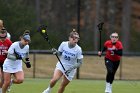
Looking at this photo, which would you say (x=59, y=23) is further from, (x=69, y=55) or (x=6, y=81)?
(x=6, y=81)

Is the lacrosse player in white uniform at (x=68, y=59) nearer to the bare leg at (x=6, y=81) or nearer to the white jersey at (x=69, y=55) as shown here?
the white jersey at (x=69, y=55)

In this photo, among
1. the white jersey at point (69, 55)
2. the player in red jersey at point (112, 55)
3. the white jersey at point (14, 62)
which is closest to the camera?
the white jersey at point (14, 62)

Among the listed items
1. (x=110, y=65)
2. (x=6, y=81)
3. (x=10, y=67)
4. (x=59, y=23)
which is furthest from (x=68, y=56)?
(x=59, y=23)

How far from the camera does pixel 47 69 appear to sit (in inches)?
1340

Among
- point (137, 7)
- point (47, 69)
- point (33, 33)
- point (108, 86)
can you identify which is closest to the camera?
point (108, 86)

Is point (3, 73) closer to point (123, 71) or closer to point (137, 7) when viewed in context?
point (123, 71)

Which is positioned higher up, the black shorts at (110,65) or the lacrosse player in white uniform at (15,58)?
the lacrosse player in white uniform at (15,58)

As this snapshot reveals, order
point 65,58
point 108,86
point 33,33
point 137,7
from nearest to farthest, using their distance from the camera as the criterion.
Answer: point 65,58
point 108,86
point 33,33
point 137,7

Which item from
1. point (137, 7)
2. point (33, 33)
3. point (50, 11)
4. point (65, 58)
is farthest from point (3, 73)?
point (137, 7)

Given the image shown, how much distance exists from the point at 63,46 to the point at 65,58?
34 centimetres

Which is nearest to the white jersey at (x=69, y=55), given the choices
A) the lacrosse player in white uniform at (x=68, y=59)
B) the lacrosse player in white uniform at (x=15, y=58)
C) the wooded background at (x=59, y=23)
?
the lacrosse player in white uniform at (x=68, y=59)

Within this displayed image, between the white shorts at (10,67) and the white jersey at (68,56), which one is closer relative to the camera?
the white shorts at (10,67)

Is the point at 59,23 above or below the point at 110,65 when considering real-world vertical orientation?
above

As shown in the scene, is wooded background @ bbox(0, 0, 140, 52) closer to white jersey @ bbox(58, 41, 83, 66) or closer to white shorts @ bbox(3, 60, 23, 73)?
white jersey @ bbox(58, 41, 83, 66)
